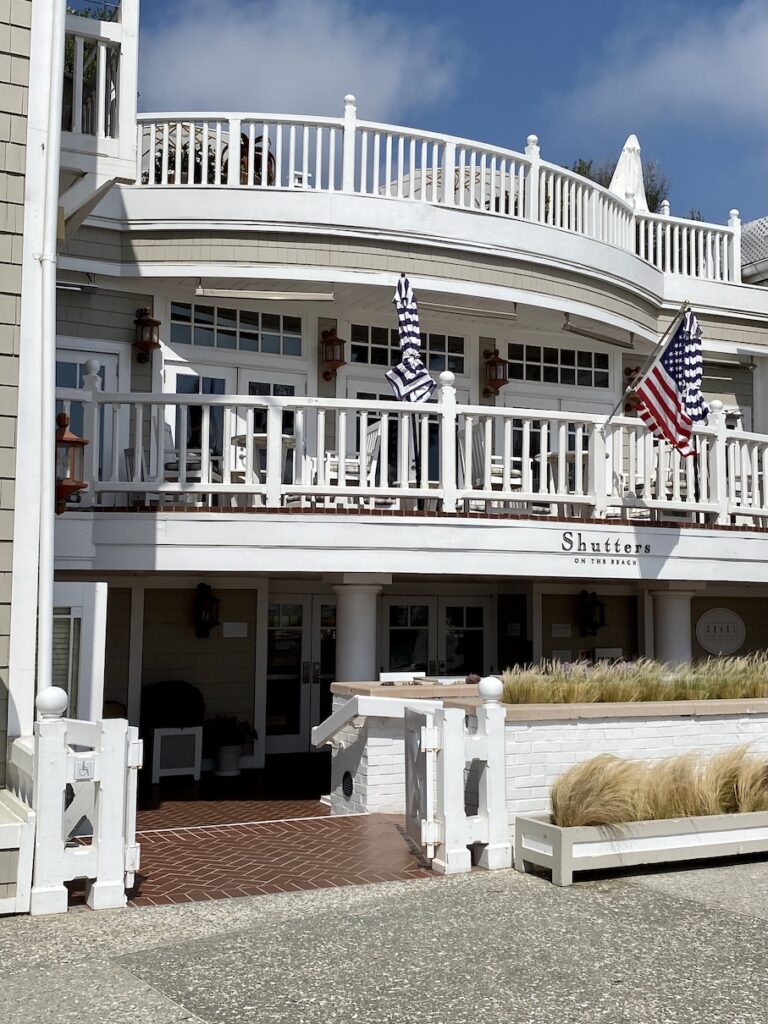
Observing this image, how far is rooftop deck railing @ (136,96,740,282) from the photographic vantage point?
40.8 ft

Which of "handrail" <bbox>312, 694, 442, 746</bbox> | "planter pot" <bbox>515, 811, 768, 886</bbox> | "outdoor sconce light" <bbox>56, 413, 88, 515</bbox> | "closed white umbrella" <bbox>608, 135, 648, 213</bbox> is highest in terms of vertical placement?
"closed white umbrella" <bbox>608, 135, 648, 213</bbox>

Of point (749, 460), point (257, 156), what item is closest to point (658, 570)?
point (749, 460)

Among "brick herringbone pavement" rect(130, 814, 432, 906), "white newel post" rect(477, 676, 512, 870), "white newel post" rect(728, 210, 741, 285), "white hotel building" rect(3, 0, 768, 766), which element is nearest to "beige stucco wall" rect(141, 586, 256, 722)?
"white hotel building" rect(3, 0, 768, 766)

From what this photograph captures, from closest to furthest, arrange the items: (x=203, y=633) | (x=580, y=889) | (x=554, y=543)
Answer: (x=580, y=889) < (x=554, y=543) < (x=203, y=633)

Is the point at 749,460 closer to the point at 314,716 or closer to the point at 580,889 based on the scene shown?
the point at 314,716

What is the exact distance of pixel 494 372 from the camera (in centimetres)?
1469

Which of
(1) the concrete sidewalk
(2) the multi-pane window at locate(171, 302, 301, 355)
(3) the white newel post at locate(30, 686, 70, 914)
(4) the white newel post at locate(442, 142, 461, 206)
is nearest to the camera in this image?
(1) the concrete sidewalk

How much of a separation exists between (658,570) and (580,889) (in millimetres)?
5198

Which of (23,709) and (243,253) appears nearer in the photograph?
(23,709)

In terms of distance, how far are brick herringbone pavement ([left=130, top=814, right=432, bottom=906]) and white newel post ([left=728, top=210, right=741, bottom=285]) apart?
10.9 m

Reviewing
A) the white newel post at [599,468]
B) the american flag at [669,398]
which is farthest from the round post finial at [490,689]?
the american flag at [669,398]

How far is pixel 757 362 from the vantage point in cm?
1666

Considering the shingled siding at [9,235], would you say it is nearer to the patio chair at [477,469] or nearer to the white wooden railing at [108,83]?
the white wooden railing at [108,83]

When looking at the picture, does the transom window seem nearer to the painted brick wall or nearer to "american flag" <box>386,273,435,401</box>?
"american flag" <box>386,273,435,401</box>
